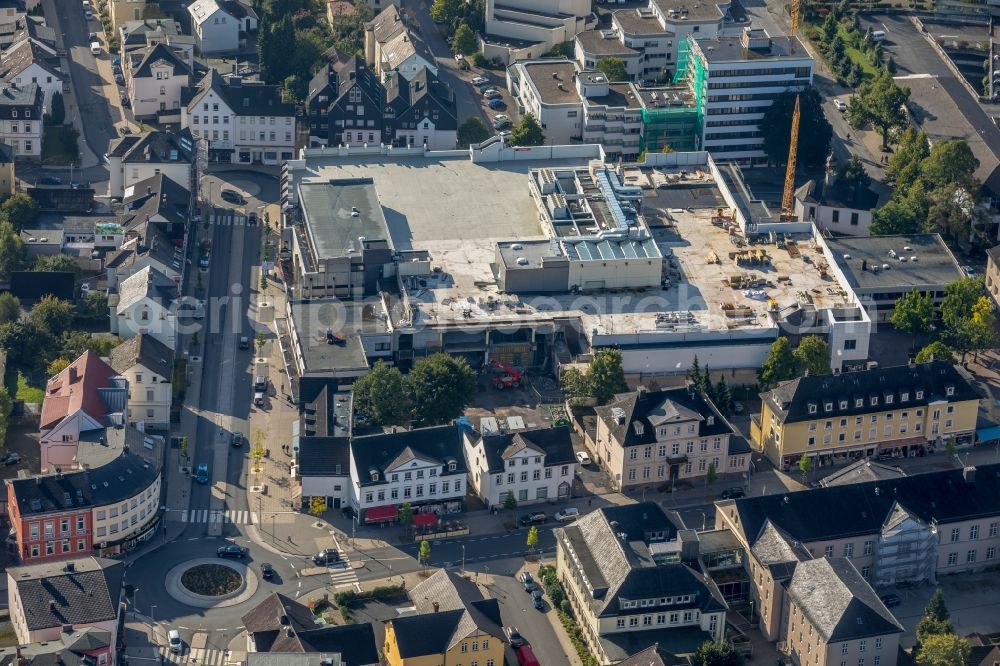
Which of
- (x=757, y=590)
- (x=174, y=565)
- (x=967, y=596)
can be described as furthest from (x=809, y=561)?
(x=174, y=565)

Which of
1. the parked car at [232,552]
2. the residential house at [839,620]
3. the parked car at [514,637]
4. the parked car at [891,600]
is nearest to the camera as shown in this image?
the residential house at [839,620]

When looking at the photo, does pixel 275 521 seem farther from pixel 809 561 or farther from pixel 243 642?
pixel 809 561

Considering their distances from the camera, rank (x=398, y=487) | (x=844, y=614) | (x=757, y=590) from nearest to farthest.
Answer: (x=844, y=614), (x=757, y=590), (x=398, y=487)

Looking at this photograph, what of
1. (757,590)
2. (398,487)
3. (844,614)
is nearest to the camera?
(844,614)

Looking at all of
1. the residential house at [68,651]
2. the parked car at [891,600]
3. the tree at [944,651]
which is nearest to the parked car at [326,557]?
the residential house at [68,651]

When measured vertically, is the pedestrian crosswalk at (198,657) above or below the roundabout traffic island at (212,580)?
below

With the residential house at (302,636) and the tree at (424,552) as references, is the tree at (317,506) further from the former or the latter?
the residential house at (302,636)

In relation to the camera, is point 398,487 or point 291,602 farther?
point 398,487
